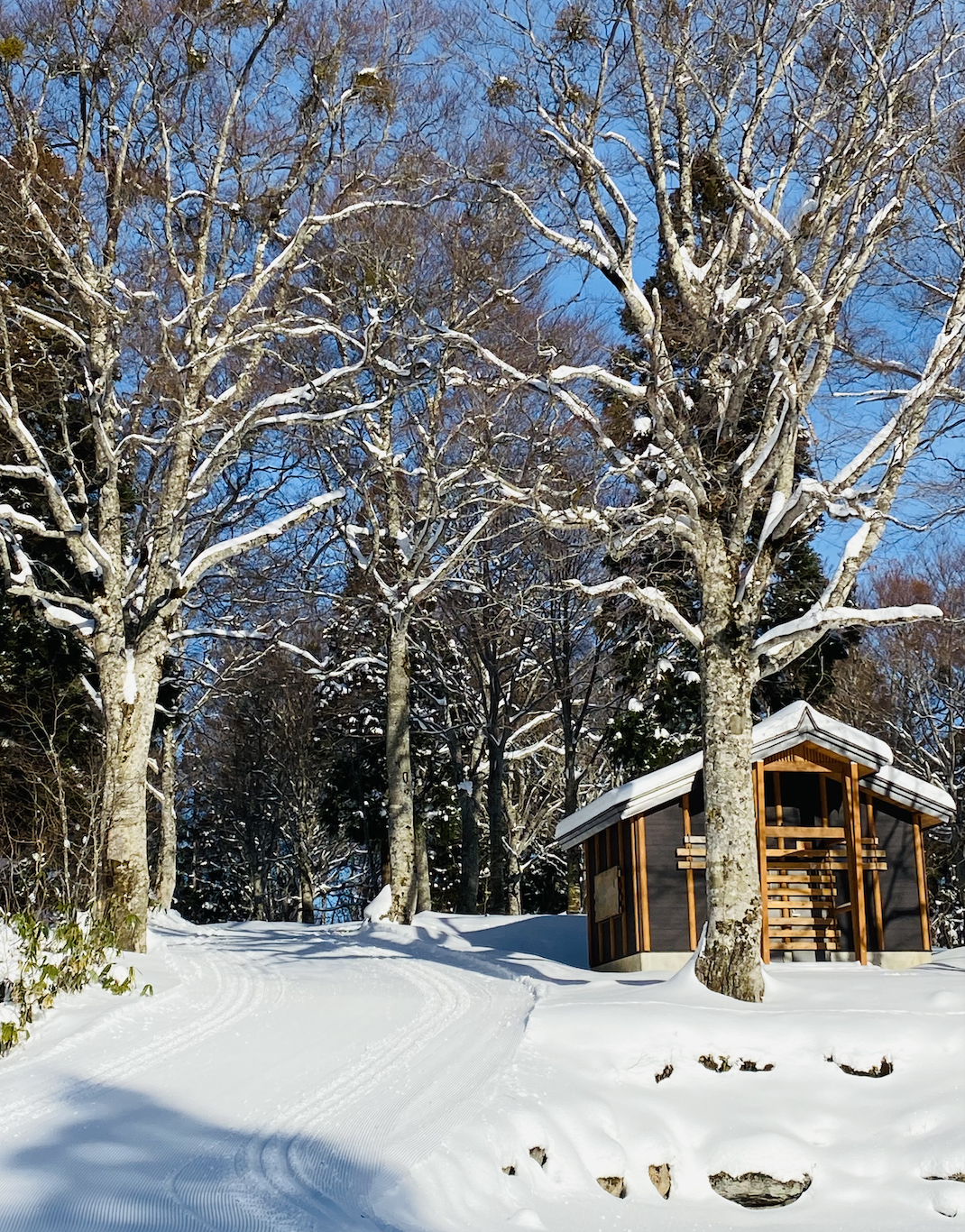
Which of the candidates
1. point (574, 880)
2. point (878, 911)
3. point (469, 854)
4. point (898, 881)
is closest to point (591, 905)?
point (878, 911)

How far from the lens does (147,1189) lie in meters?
5.46

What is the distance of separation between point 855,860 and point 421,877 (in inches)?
434

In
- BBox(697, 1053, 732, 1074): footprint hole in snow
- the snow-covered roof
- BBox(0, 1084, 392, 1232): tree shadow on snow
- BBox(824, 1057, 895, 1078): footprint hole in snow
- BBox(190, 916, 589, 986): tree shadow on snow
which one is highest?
the snow-covered roof

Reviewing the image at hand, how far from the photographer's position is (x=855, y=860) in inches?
616

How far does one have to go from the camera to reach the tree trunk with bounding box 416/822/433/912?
2395 cm

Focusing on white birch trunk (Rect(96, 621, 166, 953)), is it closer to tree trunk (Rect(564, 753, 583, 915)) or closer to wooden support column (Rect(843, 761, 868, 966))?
wooden support column (Rect(843, 761, 868, 966))

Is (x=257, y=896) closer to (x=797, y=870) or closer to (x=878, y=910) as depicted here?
(x=797, y=870)

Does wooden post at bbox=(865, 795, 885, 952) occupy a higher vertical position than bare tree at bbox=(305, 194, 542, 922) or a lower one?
lower

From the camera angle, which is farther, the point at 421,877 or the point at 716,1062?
the point at 421,877

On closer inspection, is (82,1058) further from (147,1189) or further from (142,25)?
(142,25)

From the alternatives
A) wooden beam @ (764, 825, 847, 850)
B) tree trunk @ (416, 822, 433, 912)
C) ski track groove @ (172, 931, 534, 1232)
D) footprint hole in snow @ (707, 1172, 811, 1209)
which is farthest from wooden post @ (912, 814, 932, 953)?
tree trunk @ (416, 822, 433, 912)

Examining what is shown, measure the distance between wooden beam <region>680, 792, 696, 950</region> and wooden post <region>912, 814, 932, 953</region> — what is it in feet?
10.7

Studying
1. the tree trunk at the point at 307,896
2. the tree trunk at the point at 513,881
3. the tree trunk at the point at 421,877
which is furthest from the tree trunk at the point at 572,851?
the tree trunk at the point at 307,896

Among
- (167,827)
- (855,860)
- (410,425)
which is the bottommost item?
(855,860)
